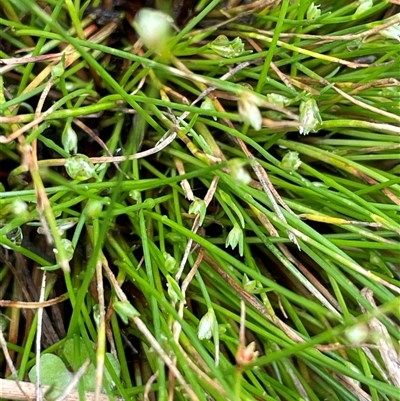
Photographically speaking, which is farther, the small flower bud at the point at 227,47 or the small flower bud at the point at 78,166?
the small flower bud at the point at 227,47

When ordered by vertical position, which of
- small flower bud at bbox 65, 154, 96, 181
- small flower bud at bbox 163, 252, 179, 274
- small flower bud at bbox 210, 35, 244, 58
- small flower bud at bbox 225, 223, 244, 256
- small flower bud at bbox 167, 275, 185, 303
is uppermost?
small flower bud at bbox 210, 35, 244, 58

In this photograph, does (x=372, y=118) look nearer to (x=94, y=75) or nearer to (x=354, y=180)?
(x=354, y=180)

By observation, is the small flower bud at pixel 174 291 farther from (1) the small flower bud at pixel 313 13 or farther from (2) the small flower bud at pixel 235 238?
(1) the small flower bud at pixel 313 13

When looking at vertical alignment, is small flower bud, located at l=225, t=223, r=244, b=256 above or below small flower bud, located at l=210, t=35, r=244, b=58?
below

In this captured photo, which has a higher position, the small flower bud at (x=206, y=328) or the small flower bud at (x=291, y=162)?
the small flower bud at (x=291, y=162)

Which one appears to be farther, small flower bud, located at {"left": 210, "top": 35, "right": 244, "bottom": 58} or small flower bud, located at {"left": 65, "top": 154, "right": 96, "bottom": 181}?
small flower bud, located at {"left": 210, "top": 35, "right": 244, "bottom": 58}

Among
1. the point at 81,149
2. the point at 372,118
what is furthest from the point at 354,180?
the point at 81,149

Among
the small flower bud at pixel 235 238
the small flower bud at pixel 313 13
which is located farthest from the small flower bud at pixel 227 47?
the small flower bud at pixel 235 238

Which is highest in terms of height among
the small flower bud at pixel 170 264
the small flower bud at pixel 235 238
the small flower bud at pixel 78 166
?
the small flower bud at pixel 78 166

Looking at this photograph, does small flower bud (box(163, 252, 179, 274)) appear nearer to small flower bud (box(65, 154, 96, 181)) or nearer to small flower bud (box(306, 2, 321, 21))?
small flower bud (box(65, 154, 96, 181))

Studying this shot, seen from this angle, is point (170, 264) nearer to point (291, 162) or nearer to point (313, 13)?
point (291, 162)

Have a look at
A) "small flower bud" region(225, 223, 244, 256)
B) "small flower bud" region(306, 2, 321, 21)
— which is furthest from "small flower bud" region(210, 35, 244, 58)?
"small flower bud" region(225, 223, 244, 256)
